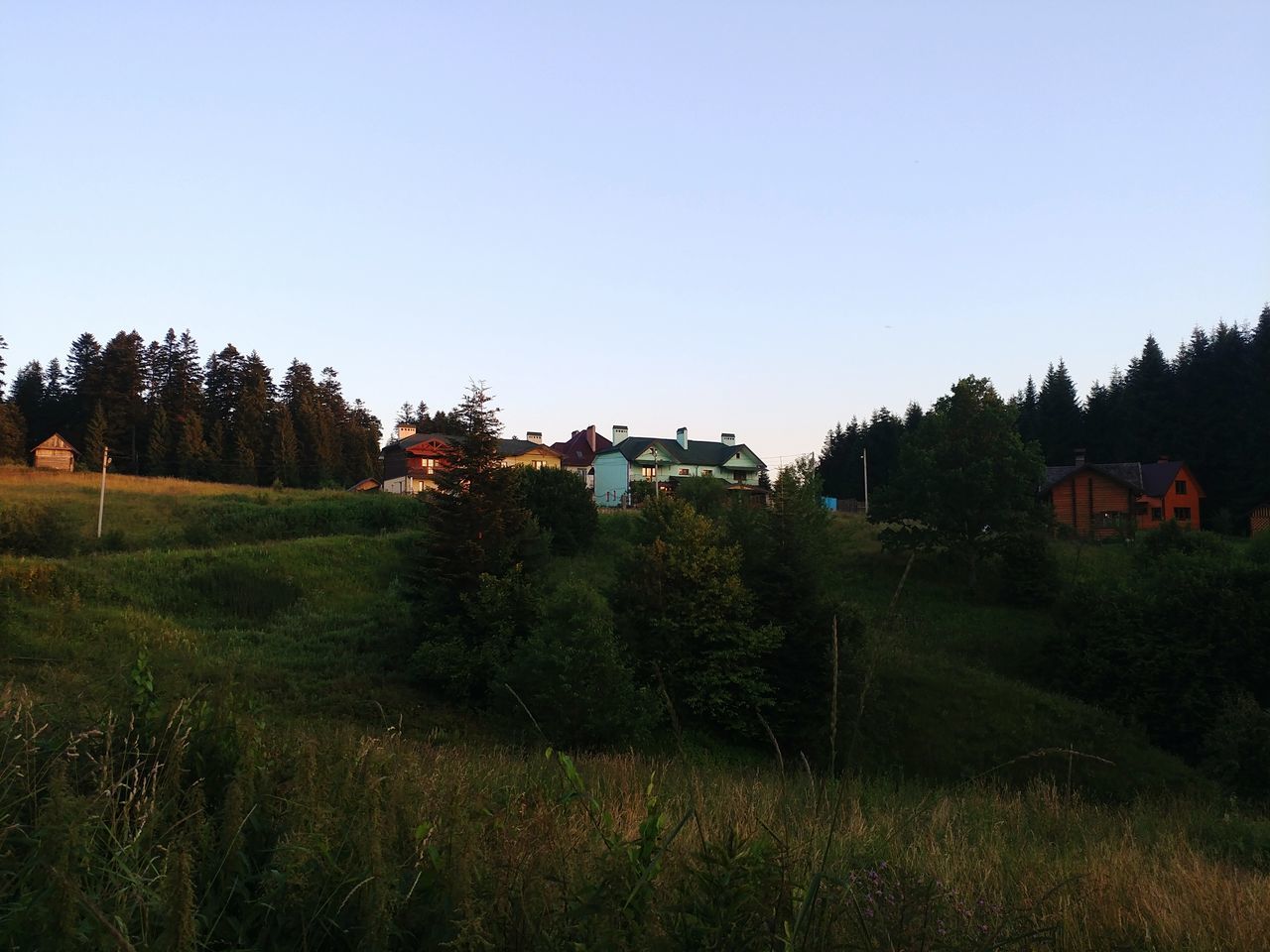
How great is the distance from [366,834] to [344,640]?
23805 millimetres

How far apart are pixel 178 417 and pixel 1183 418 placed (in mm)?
83594

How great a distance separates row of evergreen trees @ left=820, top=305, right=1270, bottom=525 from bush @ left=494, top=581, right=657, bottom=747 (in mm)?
40255

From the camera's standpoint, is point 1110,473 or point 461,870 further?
point 1110,473

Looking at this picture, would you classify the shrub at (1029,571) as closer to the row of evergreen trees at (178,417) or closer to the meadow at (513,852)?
the meadow at (513,852)

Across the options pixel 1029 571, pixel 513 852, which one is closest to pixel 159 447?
pixel 1029 571

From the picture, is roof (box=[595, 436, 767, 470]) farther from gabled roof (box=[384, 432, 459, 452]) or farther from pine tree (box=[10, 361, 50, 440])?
pine tree (box=[10, 361, 50, 440])

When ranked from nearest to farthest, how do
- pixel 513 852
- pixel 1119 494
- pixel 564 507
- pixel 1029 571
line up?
pixel 513 852, pixel 1029 571, pixel 564 507, pixel 1119 494

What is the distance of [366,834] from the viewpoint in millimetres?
3084

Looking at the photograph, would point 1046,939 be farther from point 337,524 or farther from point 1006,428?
point 337,524

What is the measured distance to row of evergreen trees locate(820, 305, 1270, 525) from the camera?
63.4m

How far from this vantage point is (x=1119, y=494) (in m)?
56.0

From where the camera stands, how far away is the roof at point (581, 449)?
82.6m

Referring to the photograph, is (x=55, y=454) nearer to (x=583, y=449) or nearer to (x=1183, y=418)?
(x=583, y=449)

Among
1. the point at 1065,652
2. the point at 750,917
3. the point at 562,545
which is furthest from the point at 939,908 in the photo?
the point at 562,545
